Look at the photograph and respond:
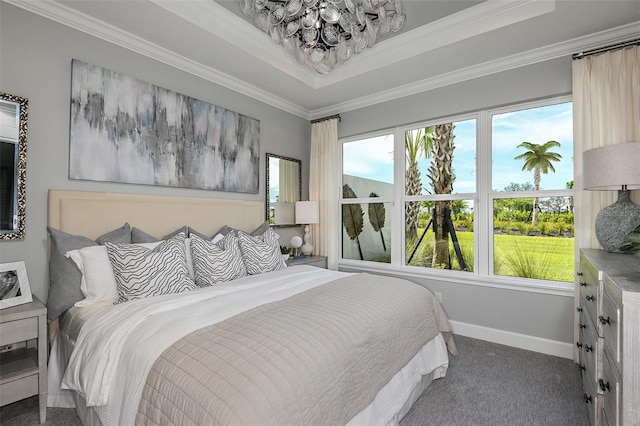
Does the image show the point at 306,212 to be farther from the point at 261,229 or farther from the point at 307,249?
the point at 261,229

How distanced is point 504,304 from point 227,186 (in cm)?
302

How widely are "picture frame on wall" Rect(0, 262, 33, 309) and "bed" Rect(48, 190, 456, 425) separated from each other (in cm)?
14

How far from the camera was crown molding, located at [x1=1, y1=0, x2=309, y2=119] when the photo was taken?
2098mm

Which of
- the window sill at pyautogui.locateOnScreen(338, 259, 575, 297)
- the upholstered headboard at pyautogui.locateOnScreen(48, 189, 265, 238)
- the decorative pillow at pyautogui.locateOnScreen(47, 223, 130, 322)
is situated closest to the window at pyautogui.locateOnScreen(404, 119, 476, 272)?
the window sill at pyautogui.locateOnScreen(338, 259, 575, 297)

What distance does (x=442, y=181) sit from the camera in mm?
3410

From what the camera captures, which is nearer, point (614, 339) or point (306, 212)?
point (614, 339)

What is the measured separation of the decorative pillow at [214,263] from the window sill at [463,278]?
178cm

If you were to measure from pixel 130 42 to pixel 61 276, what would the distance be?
1.90m

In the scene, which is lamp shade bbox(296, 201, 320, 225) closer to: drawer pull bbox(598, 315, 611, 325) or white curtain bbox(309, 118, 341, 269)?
white curtain bbox(309, 118, 341, 269)

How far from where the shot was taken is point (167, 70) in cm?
280

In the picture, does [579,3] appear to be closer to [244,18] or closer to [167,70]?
[244,18]

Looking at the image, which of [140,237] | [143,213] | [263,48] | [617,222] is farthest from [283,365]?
[263,48]

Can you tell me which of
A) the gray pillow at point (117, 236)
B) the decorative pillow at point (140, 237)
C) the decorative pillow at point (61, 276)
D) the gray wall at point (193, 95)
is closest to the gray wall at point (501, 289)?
the gray wall at point (193, 95)

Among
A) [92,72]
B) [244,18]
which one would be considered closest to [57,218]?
[92,72]
